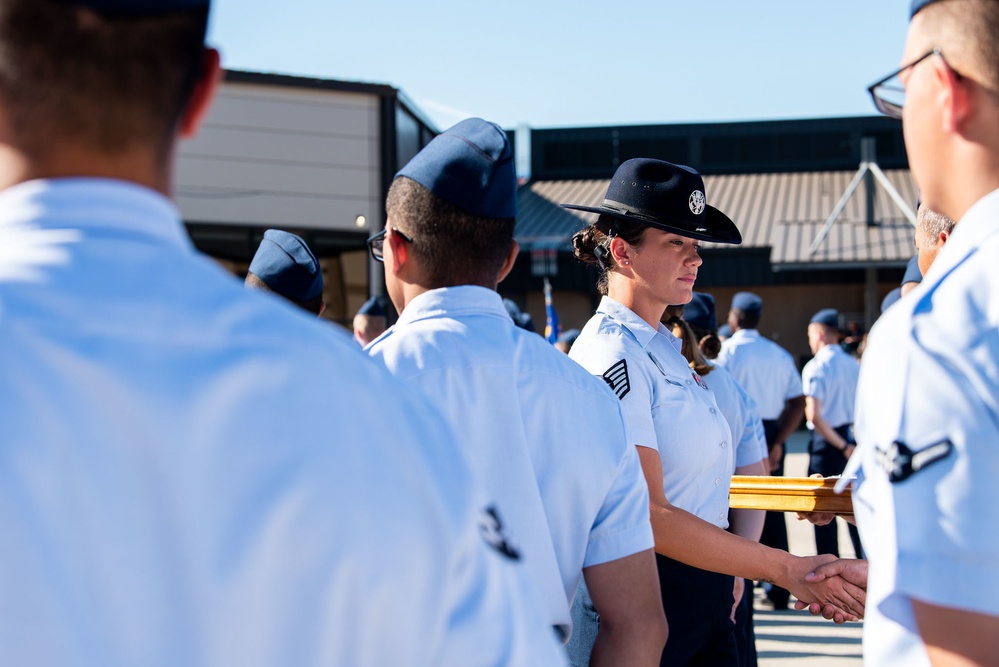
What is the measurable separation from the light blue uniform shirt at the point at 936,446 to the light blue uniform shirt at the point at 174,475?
2.24ft

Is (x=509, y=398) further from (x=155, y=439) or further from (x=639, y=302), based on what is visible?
(x=639, y=302)

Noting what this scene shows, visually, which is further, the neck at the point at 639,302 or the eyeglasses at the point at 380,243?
the neck at the point at 639,302

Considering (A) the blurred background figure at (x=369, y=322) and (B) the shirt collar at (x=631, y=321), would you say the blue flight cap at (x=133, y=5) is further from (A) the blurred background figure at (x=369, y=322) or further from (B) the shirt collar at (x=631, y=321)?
(A) the blurred background figure at (x=369, y=322)

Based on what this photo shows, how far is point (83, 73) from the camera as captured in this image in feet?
2.88

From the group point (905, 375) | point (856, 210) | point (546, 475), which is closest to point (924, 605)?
point (905, 375)

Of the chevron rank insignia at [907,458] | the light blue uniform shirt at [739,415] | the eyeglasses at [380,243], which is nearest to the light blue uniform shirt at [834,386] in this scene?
the light blue uniform shirt at [739,415]

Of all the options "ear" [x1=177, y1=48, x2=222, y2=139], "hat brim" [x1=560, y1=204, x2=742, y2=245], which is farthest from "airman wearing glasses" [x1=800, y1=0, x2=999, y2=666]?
"hat brim" [x1=560, y1=204, x2=742, y2=245]

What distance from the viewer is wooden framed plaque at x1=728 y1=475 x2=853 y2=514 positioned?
296 centimetres

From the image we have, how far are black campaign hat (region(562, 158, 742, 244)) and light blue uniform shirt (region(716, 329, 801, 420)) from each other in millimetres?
5453

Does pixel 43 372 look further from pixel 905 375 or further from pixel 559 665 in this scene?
pixel 905 375

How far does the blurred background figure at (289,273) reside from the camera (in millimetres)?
3227

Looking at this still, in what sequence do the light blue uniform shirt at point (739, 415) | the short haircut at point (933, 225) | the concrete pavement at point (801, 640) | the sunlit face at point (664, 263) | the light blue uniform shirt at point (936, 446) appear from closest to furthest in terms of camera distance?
the light blue uniform shirt at point (936, 446)
the short haircut at point (933, 225)
the sunlit face at point (664, 263)
the light blue uniform shirt at point (739, 415)
the concrete pavement at point (801, 640)

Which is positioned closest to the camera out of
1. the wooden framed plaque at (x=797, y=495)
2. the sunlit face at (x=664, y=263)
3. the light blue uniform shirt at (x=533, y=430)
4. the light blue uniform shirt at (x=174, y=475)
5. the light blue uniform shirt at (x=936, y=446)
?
the light blue uniform shirt at (x=174, y=475)

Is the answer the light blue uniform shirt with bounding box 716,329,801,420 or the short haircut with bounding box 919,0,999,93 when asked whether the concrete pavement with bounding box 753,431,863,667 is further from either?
the short haircut with bounding box 919,0,999,93
